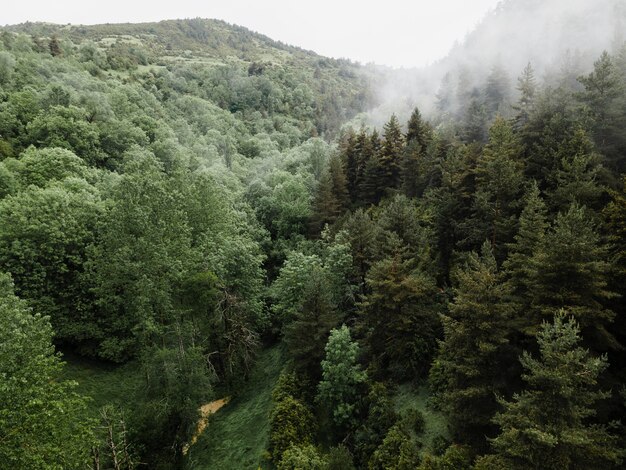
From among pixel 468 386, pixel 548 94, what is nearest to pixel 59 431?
pixel 468 386

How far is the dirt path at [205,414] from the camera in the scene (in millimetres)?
30344

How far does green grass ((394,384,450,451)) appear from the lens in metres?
23.3

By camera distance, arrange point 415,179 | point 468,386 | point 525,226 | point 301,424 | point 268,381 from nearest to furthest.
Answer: point 468,386
point 525,226
point 301,424
point 268,381
point 415,179

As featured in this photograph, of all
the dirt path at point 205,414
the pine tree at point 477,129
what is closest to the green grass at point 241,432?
the dirt path at point 205,414

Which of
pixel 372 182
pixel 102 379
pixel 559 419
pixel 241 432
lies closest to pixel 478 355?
pixel 559 419

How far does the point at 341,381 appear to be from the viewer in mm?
27734

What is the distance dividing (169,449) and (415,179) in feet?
132

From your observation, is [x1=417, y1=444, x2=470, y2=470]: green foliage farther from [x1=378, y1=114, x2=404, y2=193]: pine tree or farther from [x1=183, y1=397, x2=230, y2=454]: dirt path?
[x1=378, y1=114, x2=404, y2=193]: pine tree

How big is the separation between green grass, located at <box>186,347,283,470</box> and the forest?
0.19 m

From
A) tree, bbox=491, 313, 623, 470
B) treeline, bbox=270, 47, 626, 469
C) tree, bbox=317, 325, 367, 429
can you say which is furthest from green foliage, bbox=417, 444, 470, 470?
tree, bbox=317, 325, 367, 429

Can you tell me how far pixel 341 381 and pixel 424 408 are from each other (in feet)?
19.5

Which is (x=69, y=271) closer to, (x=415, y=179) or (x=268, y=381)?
(x=268, y=381)

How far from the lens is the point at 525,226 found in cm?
2377

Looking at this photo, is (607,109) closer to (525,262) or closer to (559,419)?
(525,262)
